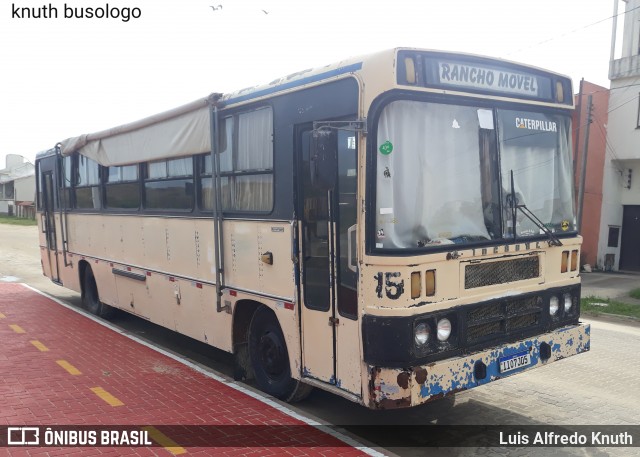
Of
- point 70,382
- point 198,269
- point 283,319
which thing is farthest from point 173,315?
point 283,319

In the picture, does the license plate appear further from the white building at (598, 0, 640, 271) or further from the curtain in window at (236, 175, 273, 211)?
the white building at (598, 0, 640, 271)

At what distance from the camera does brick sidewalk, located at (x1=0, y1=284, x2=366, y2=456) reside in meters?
4.85

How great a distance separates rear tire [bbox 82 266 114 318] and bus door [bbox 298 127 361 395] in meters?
6.31

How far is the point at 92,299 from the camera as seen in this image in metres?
10.9

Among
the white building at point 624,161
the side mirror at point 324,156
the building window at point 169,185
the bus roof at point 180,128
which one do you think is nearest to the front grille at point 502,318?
the side mirror at point 324,156

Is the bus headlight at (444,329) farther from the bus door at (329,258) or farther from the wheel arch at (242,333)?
the wheel arch at (242,333)

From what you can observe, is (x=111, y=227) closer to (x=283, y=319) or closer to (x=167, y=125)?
(x=167, y=125)

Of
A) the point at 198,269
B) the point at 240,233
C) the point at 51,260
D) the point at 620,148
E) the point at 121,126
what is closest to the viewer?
the point at 240,233

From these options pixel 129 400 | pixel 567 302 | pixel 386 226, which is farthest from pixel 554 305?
pixel 129 400

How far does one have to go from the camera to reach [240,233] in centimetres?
631

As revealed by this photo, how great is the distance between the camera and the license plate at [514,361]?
16.6ft

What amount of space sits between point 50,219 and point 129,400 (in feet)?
26.2

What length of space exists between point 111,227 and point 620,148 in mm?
16572

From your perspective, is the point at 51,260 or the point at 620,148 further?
the point at 620,148
